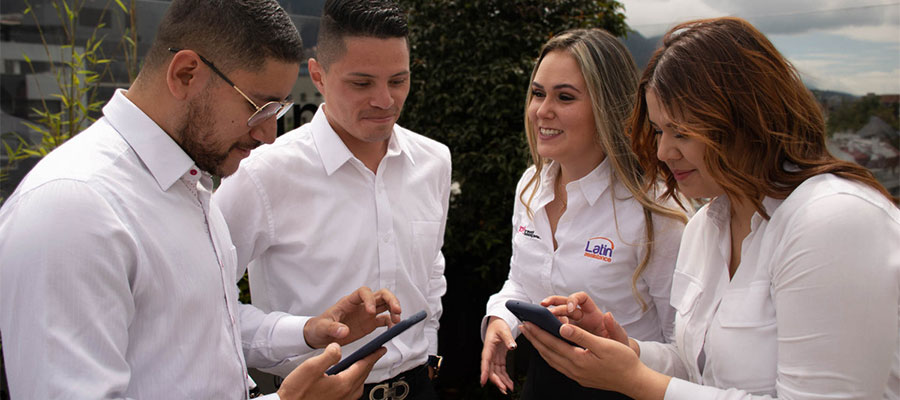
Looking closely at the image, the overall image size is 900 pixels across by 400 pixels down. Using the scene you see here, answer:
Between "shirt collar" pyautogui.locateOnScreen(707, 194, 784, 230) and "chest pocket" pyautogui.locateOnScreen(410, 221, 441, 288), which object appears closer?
"shirt collar" pyautogui.locateOnScreen(707, 194, 784, 230)

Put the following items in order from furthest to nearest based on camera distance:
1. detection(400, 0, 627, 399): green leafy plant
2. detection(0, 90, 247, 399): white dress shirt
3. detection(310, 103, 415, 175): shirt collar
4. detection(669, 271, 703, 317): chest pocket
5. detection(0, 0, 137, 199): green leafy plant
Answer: detection(400, 0, 627, 399): green leafy plant, detection(0, 0, 137, 199): green leafy plant, detection(310, 103, 415, 175): shirt collar, detection(669, 271, 703, 317): chest pocket, detection(0, 90, 247, 399): white dress shirt

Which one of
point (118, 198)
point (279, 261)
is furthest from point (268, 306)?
point (118, 198)

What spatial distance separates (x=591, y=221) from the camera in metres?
2.35

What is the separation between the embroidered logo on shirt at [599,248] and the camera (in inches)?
89.1

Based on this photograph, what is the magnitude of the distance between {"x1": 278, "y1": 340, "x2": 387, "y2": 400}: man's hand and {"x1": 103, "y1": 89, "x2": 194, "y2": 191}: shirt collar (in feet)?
1.73

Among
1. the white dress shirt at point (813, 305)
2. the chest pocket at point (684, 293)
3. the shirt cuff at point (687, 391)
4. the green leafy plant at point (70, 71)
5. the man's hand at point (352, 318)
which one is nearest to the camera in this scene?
the white dress shirt at point (813, 305)

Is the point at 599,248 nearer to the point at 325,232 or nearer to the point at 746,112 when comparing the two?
the point at 746,112

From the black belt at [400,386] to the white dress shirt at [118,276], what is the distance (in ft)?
2.28

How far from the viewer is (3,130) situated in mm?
4016

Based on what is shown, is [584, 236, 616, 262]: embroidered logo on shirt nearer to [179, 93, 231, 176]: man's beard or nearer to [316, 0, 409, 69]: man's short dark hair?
[316, 0, 409, 69]: man's short dark hair

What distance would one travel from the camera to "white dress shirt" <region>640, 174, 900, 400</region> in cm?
134

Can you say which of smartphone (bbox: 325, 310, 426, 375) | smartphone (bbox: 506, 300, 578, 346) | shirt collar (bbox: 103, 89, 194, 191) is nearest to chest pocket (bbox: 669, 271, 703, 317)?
smartphone (bbox: 506, 300, 578, 346)

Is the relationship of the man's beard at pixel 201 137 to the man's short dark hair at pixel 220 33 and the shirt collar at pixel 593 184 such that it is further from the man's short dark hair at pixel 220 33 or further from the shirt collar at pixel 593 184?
the shirt collar at pixel 593 184

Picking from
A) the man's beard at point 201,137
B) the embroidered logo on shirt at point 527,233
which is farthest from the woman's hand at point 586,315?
the man's beard at point 201,137
